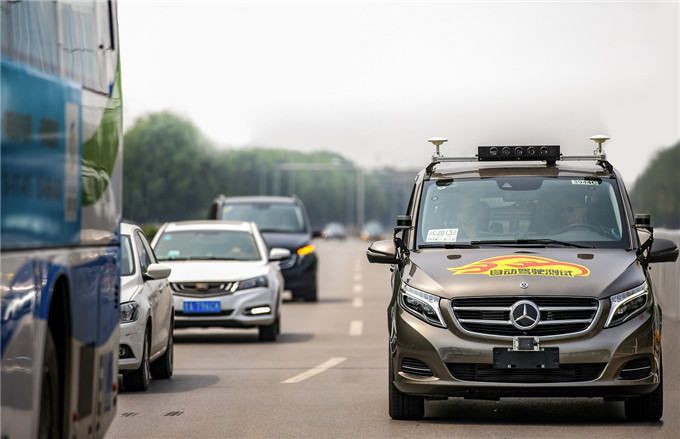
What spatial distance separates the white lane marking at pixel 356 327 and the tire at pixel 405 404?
427 inches

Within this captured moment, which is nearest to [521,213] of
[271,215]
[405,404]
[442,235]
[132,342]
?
[442,235]

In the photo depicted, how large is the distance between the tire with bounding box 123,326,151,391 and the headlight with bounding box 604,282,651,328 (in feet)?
15.7

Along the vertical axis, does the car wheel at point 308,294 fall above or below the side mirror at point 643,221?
below

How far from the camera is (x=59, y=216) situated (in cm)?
688

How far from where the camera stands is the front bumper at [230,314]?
20125 millimetres

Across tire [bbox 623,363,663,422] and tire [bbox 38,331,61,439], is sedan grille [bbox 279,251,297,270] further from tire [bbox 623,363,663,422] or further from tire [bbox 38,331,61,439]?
tire [bbox 38,331,61,439]

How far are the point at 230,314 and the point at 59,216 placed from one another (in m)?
13.4

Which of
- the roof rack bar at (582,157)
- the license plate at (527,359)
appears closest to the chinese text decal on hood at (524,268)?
the license plate at (527,359)

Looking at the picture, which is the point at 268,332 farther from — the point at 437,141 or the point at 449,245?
the point at 449,245

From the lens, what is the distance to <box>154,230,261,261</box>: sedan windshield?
21609 mm

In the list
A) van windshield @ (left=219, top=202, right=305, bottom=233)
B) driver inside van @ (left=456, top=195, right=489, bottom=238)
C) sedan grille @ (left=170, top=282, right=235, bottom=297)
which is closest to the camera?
driver inside van @ (left=456, top=195, right=489, bottom=238)

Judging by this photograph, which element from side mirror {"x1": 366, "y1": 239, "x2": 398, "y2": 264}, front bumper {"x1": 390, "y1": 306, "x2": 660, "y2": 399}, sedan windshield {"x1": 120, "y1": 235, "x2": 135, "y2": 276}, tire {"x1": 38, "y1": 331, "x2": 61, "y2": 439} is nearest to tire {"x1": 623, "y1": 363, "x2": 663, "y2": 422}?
front bumper {"x1": 390, "y1": 306, "x2": 660, "y2": 399}

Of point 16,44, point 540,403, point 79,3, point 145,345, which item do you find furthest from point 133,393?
point 16,44

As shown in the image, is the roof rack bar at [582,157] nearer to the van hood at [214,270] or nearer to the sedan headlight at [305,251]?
the van hood at [214,270]
